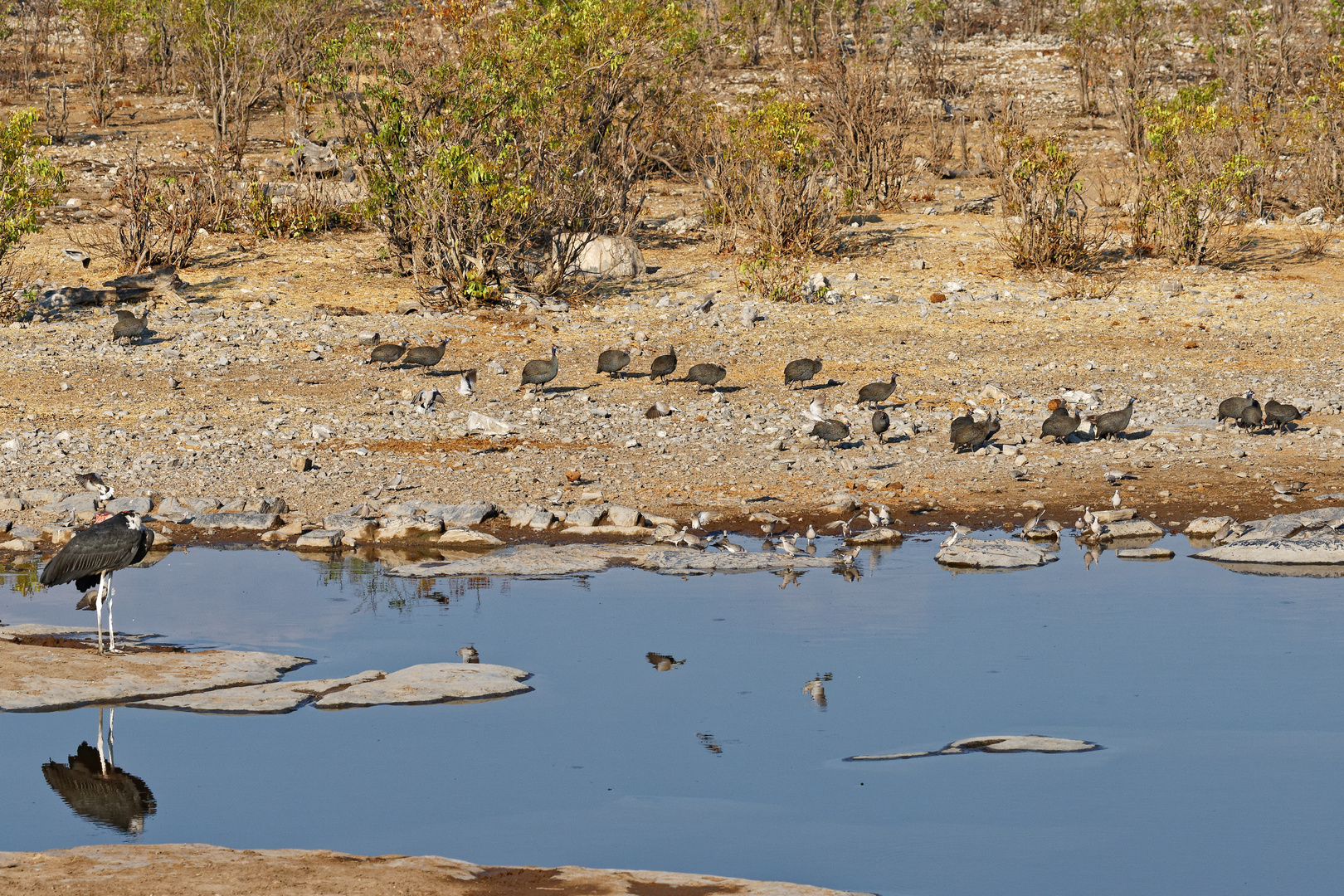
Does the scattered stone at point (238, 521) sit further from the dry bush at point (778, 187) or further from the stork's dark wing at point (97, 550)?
the dry bush at point (778, 187)

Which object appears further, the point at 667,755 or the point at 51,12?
the point at 51,12

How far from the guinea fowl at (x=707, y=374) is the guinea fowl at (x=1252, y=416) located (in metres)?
4.69

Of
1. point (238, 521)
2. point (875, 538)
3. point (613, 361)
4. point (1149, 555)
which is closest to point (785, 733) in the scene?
point (875, 538)

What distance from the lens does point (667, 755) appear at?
6.15 metres

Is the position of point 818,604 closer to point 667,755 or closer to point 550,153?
point 667,755

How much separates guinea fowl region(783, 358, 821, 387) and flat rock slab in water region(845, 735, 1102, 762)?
8422 millimetres

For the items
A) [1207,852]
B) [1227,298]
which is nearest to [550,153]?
[1227,298]

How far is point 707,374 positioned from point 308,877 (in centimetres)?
992

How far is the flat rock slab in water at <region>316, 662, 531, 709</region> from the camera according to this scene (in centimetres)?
680

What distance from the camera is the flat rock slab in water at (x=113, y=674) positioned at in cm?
682

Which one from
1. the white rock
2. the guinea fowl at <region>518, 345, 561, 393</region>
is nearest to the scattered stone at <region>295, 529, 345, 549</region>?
the white rock

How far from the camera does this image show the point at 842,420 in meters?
13.3

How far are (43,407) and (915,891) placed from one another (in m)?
11.0

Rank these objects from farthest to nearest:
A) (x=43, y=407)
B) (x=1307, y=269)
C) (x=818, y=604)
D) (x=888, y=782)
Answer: (x=1307, y=269) → (x=43, y=407) → (x=818, y=604) → (x=888, y=782)
